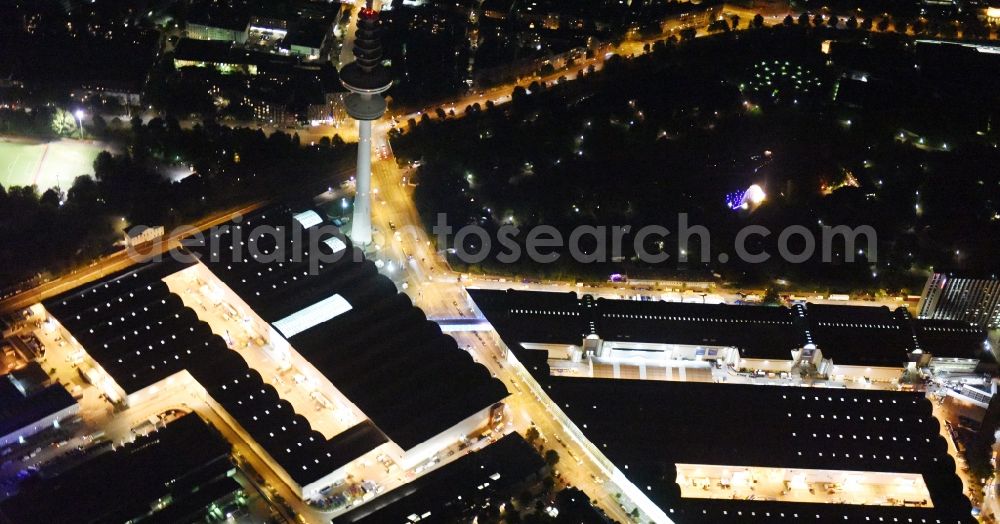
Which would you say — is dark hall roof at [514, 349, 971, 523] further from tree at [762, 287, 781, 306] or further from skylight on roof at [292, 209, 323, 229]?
skylight on roof at [292, 209, 323, 229]

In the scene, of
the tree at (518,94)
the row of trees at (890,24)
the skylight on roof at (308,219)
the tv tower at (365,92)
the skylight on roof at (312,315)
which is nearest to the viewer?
the skylight on roof at (312,315)

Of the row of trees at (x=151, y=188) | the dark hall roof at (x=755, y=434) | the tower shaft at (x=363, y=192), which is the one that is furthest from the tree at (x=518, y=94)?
the dark hall roof at (x=755, y=434)

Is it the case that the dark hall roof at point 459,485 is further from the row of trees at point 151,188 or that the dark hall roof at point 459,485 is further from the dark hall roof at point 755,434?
the row of trees at point 151,188

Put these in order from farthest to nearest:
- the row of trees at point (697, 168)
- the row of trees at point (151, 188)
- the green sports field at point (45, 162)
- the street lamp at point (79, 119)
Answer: the street lamp at point (79, 119) < the green sports field at point (45, 162) < the row of trees at point (697, 168) < the row of trees at point (151, 188)

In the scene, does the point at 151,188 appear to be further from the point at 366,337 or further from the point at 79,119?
the point at 366,337

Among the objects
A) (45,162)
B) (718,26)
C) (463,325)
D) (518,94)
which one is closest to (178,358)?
(463,325)

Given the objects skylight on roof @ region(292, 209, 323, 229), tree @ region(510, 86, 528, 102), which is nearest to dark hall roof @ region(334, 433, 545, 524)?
skylight on roof @ region(292, 209, 323, 229)

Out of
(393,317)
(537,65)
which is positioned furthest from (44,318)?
(537,65)

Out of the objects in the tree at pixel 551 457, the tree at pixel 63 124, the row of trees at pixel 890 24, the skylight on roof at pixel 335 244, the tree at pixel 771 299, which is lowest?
the tree at pixel 551 457

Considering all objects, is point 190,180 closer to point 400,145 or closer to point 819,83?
point 400,145

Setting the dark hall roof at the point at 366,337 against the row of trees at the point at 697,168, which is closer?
the dark hall roof at the point at 366,337
